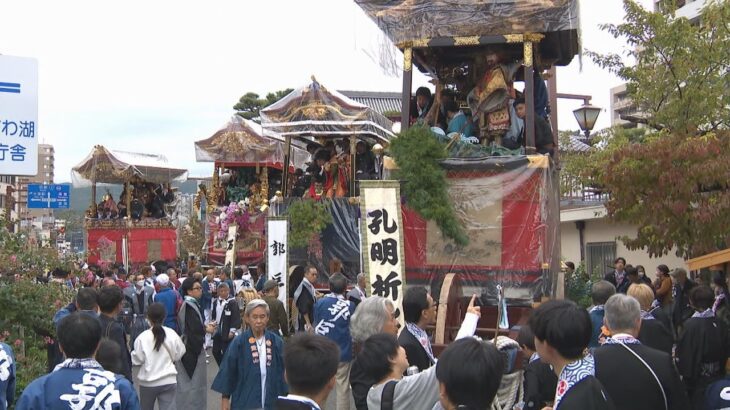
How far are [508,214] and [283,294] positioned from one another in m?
4.89

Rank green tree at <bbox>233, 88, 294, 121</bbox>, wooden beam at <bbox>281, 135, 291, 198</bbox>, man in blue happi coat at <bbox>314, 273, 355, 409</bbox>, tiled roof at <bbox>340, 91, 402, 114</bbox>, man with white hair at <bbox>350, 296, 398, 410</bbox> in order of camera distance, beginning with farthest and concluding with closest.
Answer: tiled roof at <bbox>340, 91, 402, 114</bbox> → green tree at <bbox>233, 88, 294, 121</bbox> → wooden beam at <bbox>281, 135, 291, 198</bbox> → man in blue happi coat at <bbox>314, 273, 355, 409</bbox> → man with white hair at <bbox>350, 296, 398, 410</bbox>

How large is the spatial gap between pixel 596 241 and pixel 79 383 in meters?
19.7

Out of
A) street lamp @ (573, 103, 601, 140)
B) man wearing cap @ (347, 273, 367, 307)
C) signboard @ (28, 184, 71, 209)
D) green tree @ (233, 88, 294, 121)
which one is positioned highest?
green tree @ (233, 88, 294, 121)

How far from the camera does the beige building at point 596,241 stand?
67.6ft

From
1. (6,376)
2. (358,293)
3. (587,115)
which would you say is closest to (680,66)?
(587,115)

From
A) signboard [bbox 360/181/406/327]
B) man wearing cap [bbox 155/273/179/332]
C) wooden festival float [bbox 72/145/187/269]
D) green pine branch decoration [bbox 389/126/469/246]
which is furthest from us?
wooden festival float [bbox 72/145/187/269]

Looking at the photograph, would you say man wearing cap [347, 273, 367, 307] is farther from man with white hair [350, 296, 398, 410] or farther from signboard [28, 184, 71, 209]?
signboard [28, 184, 71, 209]

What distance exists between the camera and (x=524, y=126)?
37.2ft

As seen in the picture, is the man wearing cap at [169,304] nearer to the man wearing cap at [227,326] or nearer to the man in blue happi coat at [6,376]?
the man wearing cap at [227,326]

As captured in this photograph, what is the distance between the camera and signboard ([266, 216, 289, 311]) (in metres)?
14.2

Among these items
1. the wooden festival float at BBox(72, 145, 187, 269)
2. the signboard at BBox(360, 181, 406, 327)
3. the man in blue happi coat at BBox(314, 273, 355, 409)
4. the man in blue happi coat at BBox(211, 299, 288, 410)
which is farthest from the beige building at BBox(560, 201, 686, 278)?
the wooden festival float at BBox(72, 145, 187, 269)

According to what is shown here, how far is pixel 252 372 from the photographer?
644cm

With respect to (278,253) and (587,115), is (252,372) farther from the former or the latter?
(587,115)

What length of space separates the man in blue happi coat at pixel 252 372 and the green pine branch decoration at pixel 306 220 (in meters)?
11.8
